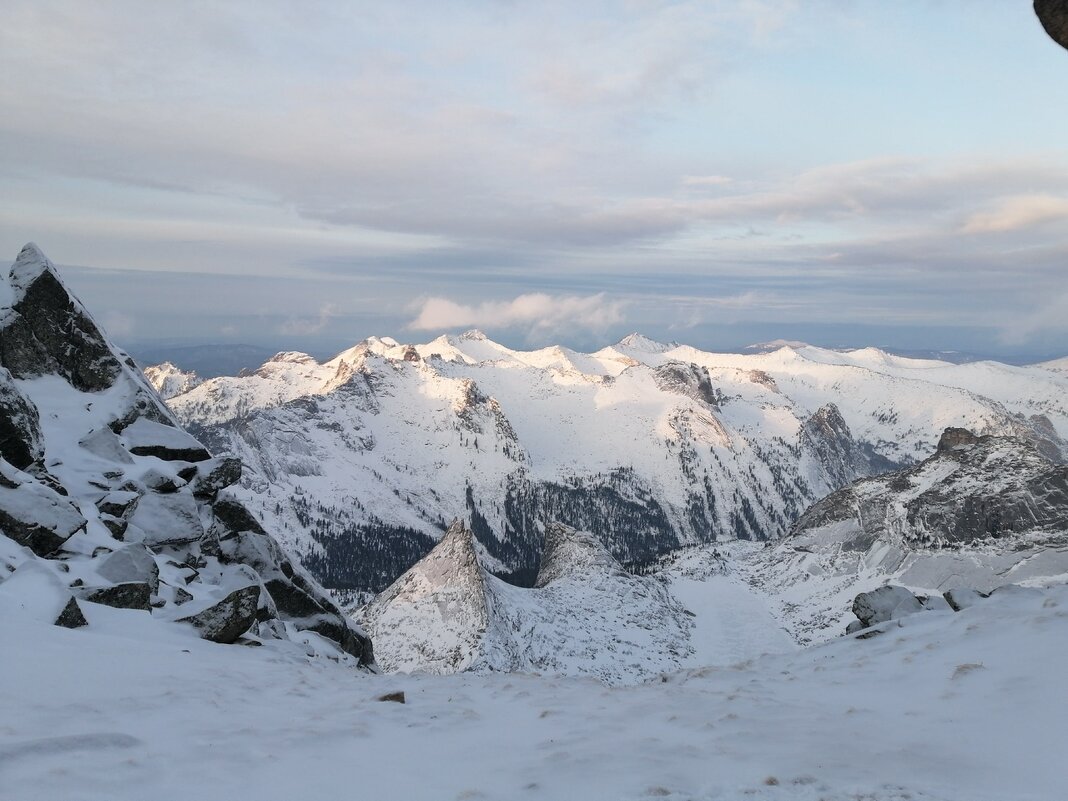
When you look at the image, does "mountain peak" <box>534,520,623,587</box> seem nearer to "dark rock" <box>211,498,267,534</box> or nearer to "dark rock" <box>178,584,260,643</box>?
"dark rock" <box>211,498,267,534</box>

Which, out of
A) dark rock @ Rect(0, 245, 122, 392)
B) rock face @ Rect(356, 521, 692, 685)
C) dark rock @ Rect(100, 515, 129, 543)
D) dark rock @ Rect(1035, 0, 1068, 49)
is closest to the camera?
dark rock @ Rect(1035, 0, 1068, 49)

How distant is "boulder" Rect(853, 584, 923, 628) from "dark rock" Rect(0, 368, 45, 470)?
28897 millimetres

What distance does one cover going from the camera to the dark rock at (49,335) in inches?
1154

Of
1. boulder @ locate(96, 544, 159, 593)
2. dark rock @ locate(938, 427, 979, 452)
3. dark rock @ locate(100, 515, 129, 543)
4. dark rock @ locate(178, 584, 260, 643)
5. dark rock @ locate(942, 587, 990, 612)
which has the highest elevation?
dark rock @ locate(100, 515, 129, 543)

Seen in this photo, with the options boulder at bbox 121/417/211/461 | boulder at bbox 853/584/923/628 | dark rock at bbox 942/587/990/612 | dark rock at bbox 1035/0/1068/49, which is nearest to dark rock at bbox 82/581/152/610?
boulder at bbox 121/417/211/461

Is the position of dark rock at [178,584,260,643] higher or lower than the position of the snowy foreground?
lower

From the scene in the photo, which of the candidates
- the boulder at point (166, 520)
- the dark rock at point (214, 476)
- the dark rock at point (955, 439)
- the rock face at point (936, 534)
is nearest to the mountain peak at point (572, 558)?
the rock face at point (936, 534)

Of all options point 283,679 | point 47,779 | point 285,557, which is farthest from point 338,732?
point 285,557

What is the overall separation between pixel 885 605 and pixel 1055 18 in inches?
666

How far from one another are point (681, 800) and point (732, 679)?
9112 mm

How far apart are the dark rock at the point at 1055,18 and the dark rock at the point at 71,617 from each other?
2780 cm

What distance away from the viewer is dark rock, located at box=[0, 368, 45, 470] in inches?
861

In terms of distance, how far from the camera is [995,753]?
29.5 ft

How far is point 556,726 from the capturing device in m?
12.8
